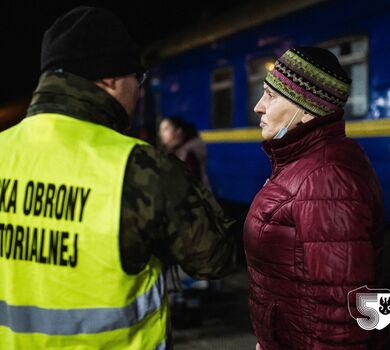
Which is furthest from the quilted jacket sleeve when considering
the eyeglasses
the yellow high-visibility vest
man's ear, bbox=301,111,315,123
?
the eyeglasses

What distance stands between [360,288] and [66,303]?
0.88 meters

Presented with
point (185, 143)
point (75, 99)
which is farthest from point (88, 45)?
point (185, 143)

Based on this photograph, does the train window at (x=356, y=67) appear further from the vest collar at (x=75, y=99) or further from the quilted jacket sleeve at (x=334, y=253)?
the vest collar at (x=75, y=99)

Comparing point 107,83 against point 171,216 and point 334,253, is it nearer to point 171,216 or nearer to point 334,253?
point 171,216

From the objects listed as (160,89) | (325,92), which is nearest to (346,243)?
(325,92)

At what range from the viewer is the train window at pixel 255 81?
720cm

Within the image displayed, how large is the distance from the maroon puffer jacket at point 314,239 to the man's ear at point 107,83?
68 cm

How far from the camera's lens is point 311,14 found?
6344 mm

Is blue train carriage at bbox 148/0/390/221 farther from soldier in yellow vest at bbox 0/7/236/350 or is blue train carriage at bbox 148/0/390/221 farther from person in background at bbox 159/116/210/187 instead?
soldier in yellow vest at bbox 0/7/236/350

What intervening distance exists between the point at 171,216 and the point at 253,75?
6149 mm

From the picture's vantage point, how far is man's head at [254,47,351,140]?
80.4 inches

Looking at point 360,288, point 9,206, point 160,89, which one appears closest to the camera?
point 9,206

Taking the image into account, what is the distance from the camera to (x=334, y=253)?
5.85 ft

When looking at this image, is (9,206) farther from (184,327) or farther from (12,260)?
(184,327)
